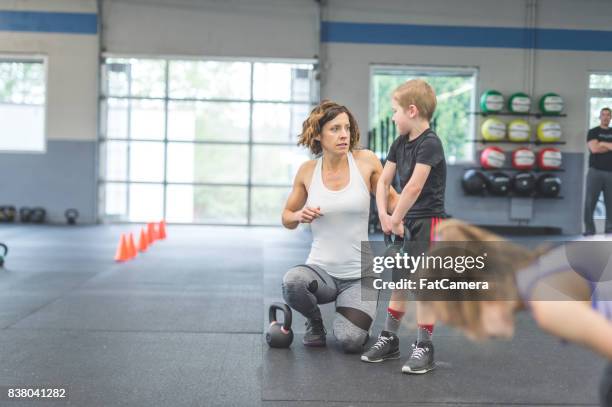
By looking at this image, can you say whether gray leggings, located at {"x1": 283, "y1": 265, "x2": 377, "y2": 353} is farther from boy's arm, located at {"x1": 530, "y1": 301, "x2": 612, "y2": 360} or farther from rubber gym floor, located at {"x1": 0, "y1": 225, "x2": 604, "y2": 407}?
boy's arm, located at {"x1": 530, "y1": 301, "x2": 612, "y2": 360}

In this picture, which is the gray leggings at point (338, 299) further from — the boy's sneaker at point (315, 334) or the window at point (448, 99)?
the window at point (448, 99)

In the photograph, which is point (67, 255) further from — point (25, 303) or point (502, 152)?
point (502, 152)

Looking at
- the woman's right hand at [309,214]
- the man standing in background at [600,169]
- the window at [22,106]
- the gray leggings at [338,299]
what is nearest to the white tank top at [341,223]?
the gray leggings at [338,299]

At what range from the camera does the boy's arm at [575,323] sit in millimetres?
1018

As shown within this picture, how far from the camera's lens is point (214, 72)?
1206 centimetres

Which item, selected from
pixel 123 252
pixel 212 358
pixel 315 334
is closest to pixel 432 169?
pixel 315 334

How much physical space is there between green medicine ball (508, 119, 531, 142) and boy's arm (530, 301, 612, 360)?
1039 centimetres

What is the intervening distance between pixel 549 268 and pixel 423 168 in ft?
5.56

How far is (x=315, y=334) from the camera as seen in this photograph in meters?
3.35

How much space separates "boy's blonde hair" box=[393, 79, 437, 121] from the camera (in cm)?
276

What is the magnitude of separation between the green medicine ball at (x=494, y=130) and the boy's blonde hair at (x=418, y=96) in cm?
856

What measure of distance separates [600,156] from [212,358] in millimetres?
5847

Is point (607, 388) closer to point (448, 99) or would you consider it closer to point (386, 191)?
point (386, 191)

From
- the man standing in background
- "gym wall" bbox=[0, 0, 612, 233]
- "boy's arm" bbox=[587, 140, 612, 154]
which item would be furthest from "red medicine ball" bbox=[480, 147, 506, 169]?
"boy's arm" bbox=[587, 140, 612, 154]
